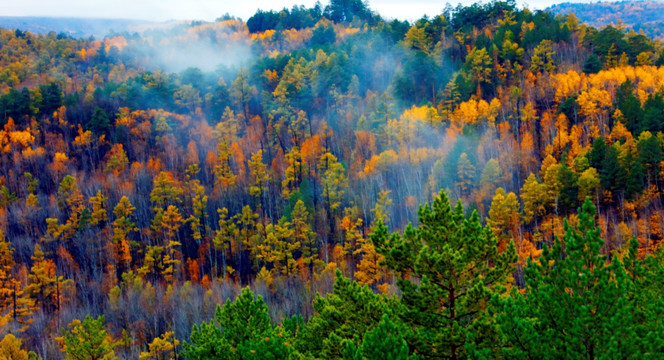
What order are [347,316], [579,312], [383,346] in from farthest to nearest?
[347,316]
[383,346]
[579,312]

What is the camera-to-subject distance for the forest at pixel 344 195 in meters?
13.3

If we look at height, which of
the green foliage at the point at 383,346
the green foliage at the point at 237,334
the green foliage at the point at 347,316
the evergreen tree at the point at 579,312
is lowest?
the green foliage at the point at 237,334

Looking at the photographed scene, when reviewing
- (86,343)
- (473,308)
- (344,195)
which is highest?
(473,308)

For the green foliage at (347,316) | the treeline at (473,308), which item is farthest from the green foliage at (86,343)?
the green foliage at (347,316)

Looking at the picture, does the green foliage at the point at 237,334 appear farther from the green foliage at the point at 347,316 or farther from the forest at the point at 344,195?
the green foliage at the point at 347,316

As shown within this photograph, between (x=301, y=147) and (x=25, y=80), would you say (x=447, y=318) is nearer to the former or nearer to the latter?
(x=301, y=147)

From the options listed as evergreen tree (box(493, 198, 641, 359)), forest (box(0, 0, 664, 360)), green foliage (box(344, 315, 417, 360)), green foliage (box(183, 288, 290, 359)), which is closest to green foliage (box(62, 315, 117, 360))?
forest (box(0, 0, 664, 360))

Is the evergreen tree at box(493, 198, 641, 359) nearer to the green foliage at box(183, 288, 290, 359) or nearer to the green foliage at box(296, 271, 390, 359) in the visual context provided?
Result: the green foliage at box(296, 271, 390, 359)

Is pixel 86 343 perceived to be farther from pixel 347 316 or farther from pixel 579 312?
pixel 579 312

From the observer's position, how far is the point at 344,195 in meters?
65.1

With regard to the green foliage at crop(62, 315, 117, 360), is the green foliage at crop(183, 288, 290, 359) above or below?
above

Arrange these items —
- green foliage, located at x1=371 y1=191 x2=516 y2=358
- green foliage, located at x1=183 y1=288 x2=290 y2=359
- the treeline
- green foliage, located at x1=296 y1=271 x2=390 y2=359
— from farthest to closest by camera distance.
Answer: green foliage, located at x1=183 y1=288 x2=290 y2=359
green foliage, located at x1=296 y1=271 x2=390 y2=359
green foliage, located at x1=371 y1=191 x2=516 y2=358
the treeline

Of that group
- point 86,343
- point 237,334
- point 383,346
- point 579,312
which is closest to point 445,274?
point 383,346

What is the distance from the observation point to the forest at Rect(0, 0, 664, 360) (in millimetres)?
13336
